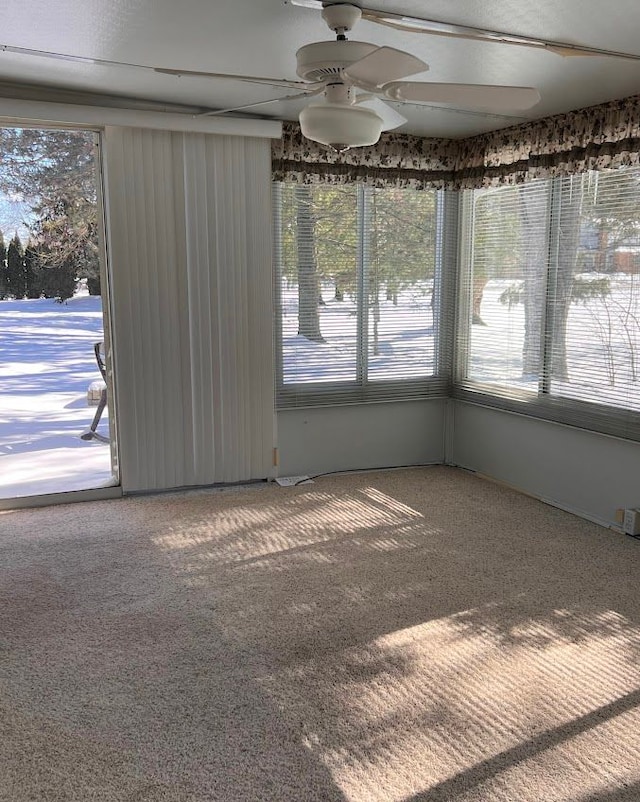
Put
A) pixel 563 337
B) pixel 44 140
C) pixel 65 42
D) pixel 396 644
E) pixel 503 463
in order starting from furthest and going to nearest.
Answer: pixel 503 463 → pixel 563 337 → pixel 44 140 → pixel 65 42 → pixel 396 644

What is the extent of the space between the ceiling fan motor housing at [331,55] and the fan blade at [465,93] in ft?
0.47

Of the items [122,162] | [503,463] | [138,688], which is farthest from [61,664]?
[503,463]

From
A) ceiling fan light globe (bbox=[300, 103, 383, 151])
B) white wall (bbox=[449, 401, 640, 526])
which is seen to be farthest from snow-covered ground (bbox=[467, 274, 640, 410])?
ceiling fan light globe (bbox=[300, 103, 383, 151])

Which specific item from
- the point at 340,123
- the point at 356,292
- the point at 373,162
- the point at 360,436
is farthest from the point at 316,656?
the point at 373,162

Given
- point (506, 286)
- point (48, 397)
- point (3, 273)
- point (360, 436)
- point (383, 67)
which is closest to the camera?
point (383, 67)

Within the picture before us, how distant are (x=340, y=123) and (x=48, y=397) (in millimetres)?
2698

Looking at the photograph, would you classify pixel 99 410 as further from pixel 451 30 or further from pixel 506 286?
pixel 451 30

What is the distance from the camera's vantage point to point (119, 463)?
461cm

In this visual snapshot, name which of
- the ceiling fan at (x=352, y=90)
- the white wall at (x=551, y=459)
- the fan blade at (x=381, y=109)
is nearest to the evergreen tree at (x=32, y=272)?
the ceiling fan at (x=352, y=90)

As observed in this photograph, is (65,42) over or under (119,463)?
over

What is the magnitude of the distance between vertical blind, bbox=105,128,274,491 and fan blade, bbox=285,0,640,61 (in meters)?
2.01

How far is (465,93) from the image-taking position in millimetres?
2506

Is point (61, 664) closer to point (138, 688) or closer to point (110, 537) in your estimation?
point (138, 688)

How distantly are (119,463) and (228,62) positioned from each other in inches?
95.8
